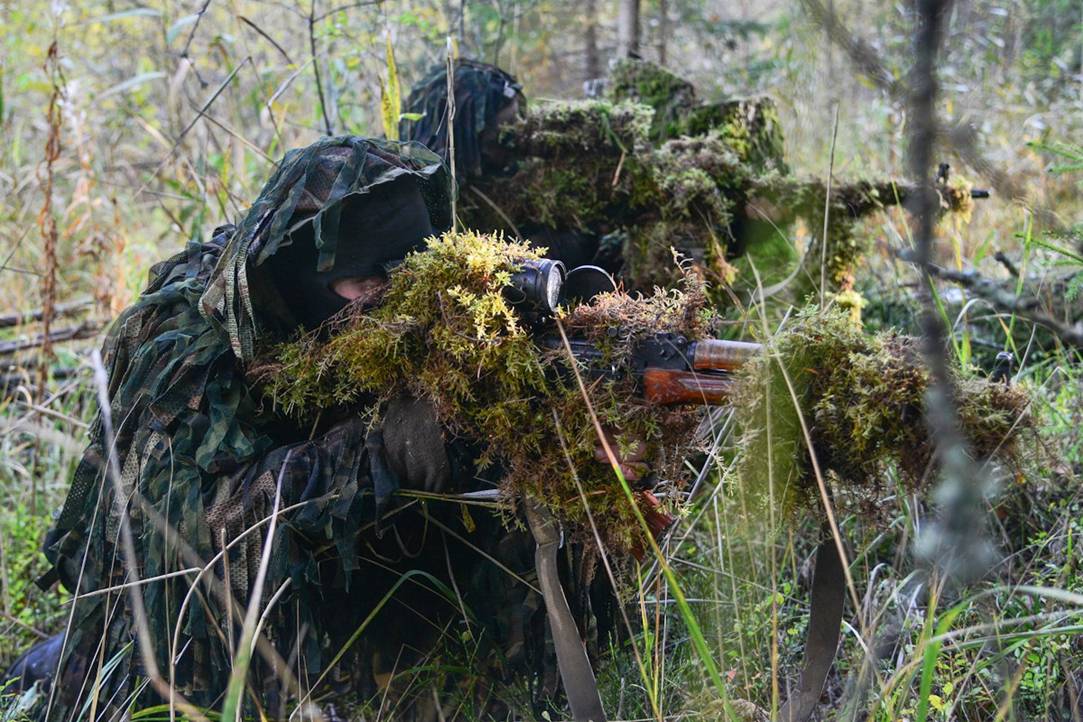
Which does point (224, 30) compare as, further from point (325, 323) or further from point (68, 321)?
point (325, 323)

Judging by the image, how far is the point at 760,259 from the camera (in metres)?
3.88

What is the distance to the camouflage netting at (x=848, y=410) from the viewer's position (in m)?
1.68

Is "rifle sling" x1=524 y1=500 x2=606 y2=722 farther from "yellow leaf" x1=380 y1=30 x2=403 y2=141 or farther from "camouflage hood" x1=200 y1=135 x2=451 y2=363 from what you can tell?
"yellow leaf" x1=380 y1=30 x2=403 y2=141

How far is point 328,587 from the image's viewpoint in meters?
2.43

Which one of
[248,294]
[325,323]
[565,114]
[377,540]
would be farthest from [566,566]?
[565,114]

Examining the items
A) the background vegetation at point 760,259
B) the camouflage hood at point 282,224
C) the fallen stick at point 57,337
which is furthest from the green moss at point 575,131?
the fallen stick at point 57,337

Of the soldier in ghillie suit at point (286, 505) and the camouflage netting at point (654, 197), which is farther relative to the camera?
the camouflage netting at point (654, 197)

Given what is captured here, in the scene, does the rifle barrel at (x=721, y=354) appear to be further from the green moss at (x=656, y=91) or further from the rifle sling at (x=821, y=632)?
the green moss at (x=656, y=91)

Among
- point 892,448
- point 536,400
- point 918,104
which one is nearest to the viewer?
point 918,104

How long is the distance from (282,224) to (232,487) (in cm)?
64

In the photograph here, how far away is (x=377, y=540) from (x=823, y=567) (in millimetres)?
1107

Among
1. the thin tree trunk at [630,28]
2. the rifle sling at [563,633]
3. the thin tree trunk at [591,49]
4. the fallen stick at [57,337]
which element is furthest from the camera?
the thin tree trunk at [591,49]

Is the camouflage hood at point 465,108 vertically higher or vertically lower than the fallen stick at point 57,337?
higher

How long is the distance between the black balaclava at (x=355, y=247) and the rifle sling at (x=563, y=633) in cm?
69
